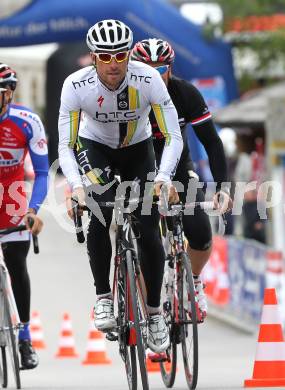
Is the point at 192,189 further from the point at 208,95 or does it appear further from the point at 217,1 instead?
the point at 217,1

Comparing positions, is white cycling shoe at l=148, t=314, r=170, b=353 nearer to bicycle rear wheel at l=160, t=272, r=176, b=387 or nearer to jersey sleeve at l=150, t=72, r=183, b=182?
bicycle rear wheel at l=160, t=272, r=176, b=387

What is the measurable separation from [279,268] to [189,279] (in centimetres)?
766

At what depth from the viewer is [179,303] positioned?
32.3ft

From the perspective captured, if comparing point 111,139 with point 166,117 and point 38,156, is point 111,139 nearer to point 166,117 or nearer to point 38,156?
point 166,117

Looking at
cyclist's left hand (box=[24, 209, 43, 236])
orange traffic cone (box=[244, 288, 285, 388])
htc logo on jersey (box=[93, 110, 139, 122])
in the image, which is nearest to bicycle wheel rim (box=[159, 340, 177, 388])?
orange traffic cone (box=[244, 288, 285, 388])

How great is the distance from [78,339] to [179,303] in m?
7.59

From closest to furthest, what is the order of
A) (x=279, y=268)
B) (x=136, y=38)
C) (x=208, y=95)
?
(x=279, y=268) → (x=136, y=38) → (x=208, y=95)

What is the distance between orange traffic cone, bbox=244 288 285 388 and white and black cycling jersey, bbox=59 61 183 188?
4.64 feet

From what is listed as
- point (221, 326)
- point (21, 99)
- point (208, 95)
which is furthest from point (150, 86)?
point (21, 99)

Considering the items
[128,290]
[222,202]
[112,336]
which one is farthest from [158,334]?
[222,202]

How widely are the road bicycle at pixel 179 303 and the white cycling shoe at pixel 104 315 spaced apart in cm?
53

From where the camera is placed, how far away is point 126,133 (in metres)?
9.16

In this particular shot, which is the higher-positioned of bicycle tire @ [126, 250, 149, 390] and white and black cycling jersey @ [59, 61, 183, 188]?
→ white and black cycling jersey @ [59, 61, 183, 188]

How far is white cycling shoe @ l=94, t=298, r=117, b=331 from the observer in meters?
8.96
